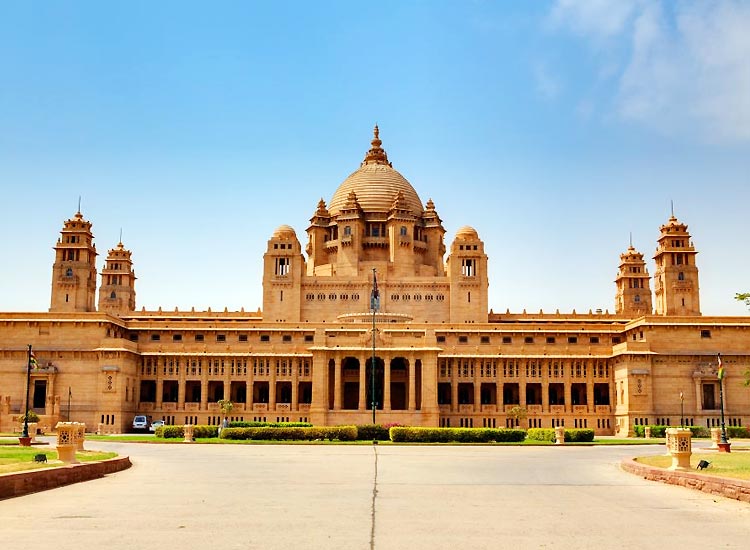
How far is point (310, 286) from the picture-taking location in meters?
107

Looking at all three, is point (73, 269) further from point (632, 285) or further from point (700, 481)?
point (700, 481)

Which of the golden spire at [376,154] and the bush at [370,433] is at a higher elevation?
the golden spire at [376,154]

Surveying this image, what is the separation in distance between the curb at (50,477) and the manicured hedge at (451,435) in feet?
82.8

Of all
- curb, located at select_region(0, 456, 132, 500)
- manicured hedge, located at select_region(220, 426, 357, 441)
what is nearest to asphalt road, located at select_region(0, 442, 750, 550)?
curb, located at select_region(0, 456, 132, 500)

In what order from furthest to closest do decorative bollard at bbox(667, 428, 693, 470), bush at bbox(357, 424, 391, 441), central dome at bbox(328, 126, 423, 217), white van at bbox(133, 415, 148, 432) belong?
central dome at bbox(328, 126, 423, 217) → white van at bbox(133, 415, 148, 432) → bush at bbox(357, 424, 391, 441) → decorative bollard at bbox(667, 428, 693, 470)

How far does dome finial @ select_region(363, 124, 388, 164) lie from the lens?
130 m

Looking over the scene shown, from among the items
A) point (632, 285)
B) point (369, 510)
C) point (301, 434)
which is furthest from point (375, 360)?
point (369, 510)

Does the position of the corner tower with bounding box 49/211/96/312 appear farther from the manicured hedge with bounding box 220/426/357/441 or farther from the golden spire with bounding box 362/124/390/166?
the manicured hedge with bounding box 220/426/357/441

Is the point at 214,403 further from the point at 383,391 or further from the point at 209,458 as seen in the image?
the point at 209,458

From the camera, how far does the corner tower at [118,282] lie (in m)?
129

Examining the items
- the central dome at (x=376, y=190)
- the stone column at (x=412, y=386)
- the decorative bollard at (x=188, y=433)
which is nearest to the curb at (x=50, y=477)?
the decorative bollard at (x=188, y=433)

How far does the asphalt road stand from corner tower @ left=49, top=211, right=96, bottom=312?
7865cm

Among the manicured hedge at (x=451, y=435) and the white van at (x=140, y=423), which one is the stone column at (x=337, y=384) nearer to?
the white van at (x=140, y=423)

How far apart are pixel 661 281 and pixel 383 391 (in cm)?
4682
